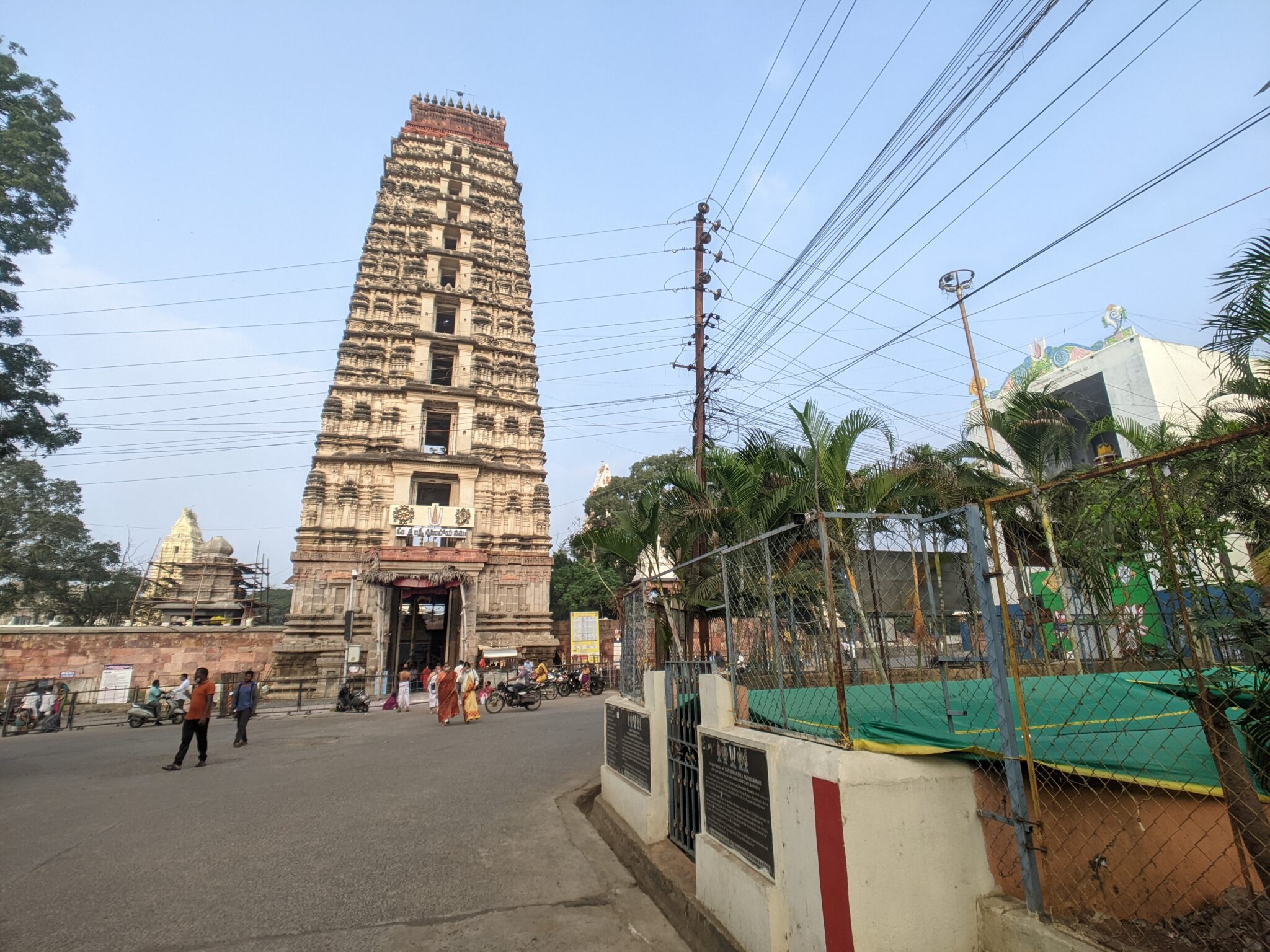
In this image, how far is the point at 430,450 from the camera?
89.2 feet

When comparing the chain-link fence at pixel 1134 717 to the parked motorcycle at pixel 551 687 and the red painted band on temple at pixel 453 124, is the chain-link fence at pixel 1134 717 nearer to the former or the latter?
the parked motorcycle at pixel 551 687

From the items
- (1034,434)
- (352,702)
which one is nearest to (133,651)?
(352,702)

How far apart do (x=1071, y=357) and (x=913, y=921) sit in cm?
2320

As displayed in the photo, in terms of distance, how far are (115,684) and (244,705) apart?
506 inches

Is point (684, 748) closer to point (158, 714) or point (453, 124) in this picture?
point (158, 714)

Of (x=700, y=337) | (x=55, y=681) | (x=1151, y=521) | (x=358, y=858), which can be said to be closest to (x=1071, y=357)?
(x=700, y=337)

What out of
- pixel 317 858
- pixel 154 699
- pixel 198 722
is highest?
pixel 198 722

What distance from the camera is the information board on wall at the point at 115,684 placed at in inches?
821

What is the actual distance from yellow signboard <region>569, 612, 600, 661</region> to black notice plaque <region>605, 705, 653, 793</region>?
19.5 m

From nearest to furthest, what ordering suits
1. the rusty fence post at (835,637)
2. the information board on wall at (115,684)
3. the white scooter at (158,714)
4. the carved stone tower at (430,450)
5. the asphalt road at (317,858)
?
the rusty fence post at (835,637)
the asphalt road at (317,858)
the white scooter at (158,714)
the information board on wall at (115,684)
the carved stone tower at (430,450)

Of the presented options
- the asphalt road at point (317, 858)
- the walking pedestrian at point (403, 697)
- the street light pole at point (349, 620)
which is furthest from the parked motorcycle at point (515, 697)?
the asphalt road at point (317, 858)

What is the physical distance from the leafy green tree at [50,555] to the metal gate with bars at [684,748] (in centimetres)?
3835

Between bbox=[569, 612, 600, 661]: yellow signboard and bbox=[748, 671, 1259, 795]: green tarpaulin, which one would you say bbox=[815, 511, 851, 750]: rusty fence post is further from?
bbox=[569, 612, 600, 661]: yellow signboard

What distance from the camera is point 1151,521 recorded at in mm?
2836
